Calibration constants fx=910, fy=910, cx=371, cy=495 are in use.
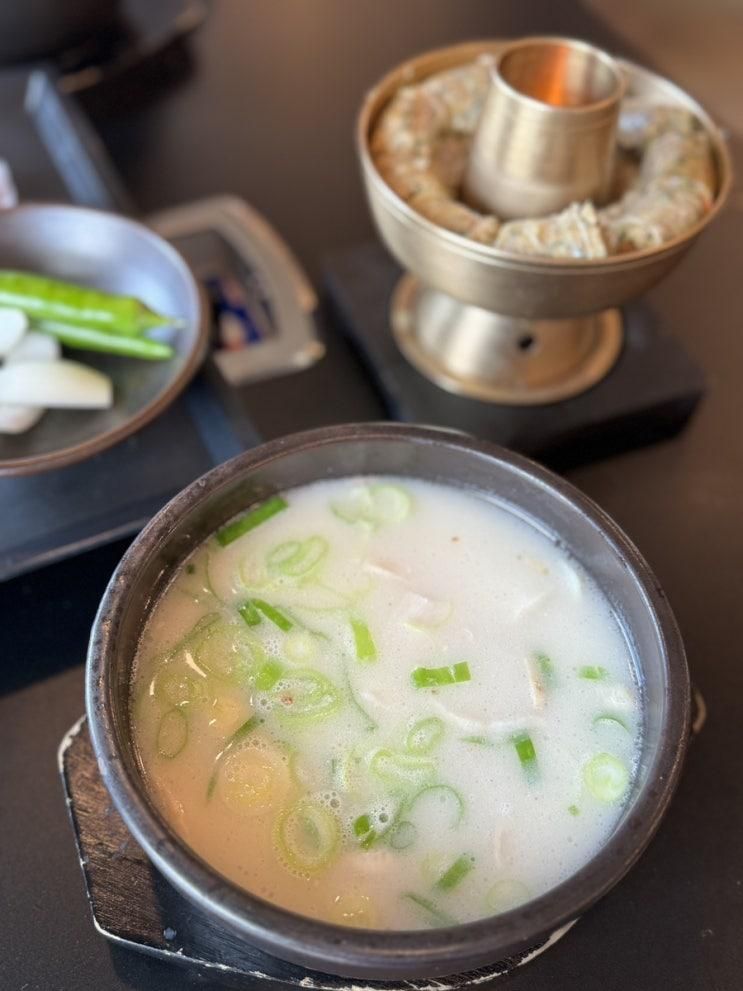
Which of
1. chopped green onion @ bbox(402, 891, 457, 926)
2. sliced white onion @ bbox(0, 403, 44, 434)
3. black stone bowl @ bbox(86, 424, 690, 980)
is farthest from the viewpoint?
sliced white onion @ bbox(0, 403, 44, 434)

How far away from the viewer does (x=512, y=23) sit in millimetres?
2254

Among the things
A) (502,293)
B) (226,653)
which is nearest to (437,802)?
(226,653)

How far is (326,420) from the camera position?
59.8 inches

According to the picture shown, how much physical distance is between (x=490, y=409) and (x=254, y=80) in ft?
3.72

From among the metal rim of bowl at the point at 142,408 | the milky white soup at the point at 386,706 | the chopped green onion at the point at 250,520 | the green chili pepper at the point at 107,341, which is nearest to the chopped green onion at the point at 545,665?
the milky white soup at the point at 386,706

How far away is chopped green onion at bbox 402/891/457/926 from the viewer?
861mm

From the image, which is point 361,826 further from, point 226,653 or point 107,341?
point 107,341

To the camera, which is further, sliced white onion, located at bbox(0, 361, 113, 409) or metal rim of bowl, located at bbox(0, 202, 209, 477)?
sliced white onion, located at bbox(0, 361, 113, 409)

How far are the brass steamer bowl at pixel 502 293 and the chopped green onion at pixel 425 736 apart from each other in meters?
0.59

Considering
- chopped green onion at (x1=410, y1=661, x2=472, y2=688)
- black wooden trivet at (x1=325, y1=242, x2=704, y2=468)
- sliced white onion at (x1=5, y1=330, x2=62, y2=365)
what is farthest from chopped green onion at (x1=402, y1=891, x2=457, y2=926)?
sliced white onion at (x1=5, y1=330, x2=62, y2=365)

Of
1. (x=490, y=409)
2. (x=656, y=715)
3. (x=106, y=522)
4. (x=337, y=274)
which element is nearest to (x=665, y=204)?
(x=490, y=409)

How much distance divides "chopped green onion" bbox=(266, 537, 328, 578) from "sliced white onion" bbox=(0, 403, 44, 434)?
0.55 meters

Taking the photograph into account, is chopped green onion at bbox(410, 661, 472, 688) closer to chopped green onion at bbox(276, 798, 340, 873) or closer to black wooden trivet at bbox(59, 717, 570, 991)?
chopped green onion at bbox(276, 798, 340, 873)

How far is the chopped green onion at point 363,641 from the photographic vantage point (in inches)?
39.8
